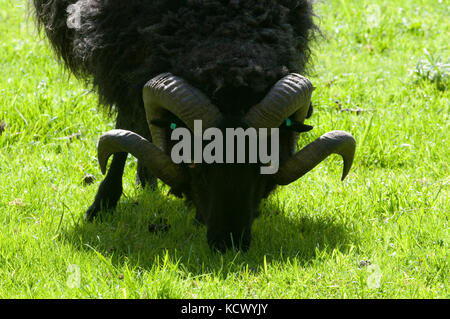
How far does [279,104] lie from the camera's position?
4.18 meters

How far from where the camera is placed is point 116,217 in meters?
5.29

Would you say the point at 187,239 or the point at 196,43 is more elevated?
the point at 196,43

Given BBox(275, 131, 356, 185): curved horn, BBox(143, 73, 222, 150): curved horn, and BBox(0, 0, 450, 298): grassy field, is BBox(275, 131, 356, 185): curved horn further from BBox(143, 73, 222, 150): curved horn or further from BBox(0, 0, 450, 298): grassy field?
BBox(143, 73, 222, 150): curved horn

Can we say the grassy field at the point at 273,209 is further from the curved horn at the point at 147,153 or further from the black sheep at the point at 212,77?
the curved horn at the point at 147,153

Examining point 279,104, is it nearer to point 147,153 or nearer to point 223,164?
point 223,164

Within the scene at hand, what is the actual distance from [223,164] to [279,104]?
0.50 meters

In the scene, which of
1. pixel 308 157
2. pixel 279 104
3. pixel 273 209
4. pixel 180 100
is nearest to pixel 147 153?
pixel 180 100

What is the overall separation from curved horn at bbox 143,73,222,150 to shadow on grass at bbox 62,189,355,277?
2.80ft

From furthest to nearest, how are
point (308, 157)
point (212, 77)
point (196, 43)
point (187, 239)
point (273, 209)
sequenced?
1. point (273, 209)
2. point (187, 239)
3. point (308, 157)
4. point (196, 43)
5. point (212, 77)

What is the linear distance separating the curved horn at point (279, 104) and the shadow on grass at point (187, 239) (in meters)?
0.83

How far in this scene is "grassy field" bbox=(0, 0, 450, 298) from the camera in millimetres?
4035

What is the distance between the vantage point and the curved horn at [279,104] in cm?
416

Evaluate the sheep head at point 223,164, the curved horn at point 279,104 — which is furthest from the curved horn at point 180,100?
the curved horn at point 279,104

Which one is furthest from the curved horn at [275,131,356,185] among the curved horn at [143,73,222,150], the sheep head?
the curved horn at [143,73,222,150]
